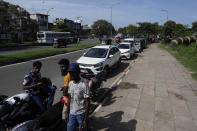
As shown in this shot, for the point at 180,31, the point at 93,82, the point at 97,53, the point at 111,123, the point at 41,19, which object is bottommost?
the point at 111,123

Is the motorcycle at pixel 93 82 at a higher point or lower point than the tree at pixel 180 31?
lower

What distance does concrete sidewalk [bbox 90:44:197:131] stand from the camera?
8039mm

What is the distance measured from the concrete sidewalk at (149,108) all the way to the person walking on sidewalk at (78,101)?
1.87 meters

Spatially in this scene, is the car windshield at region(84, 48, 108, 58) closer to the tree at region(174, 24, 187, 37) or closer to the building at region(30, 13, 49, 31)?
the tree at region(174, 24, 187, 37)

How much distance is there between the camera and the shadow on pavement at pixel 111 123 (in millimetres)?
7749

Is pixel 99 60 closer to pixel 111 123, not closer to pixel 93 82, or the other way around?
pixel 93 82

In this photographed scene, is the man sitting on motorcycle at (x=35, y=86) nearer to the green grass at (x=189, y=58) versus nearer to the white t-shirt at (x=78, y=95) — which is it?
the white t-shirt at (x=78, y=95)

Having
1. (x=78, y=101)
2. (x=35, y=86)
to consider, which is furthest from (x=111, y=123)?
(x=78, y=101)

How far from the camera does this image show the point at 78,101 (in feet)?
19.3

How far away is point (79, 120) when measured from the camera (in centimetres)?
592

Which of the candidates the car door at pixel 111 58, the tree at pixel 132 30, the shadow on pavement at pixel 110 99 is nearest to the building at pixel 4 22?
the car door at pixel 111 58

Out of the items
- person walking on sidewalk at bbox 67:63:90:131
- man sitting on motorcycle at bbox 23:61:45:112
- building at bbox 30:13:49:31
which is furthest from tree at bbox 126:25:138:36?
person walking on sidewalk at bbox 67:63:90:131

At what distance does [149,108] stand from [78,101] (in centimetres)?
436

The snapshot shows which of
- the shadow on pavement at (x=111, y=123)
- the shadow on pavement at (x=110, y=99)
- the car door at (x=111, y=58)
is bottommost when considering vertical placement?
the shadow on pavement at (x=111, y=123)
